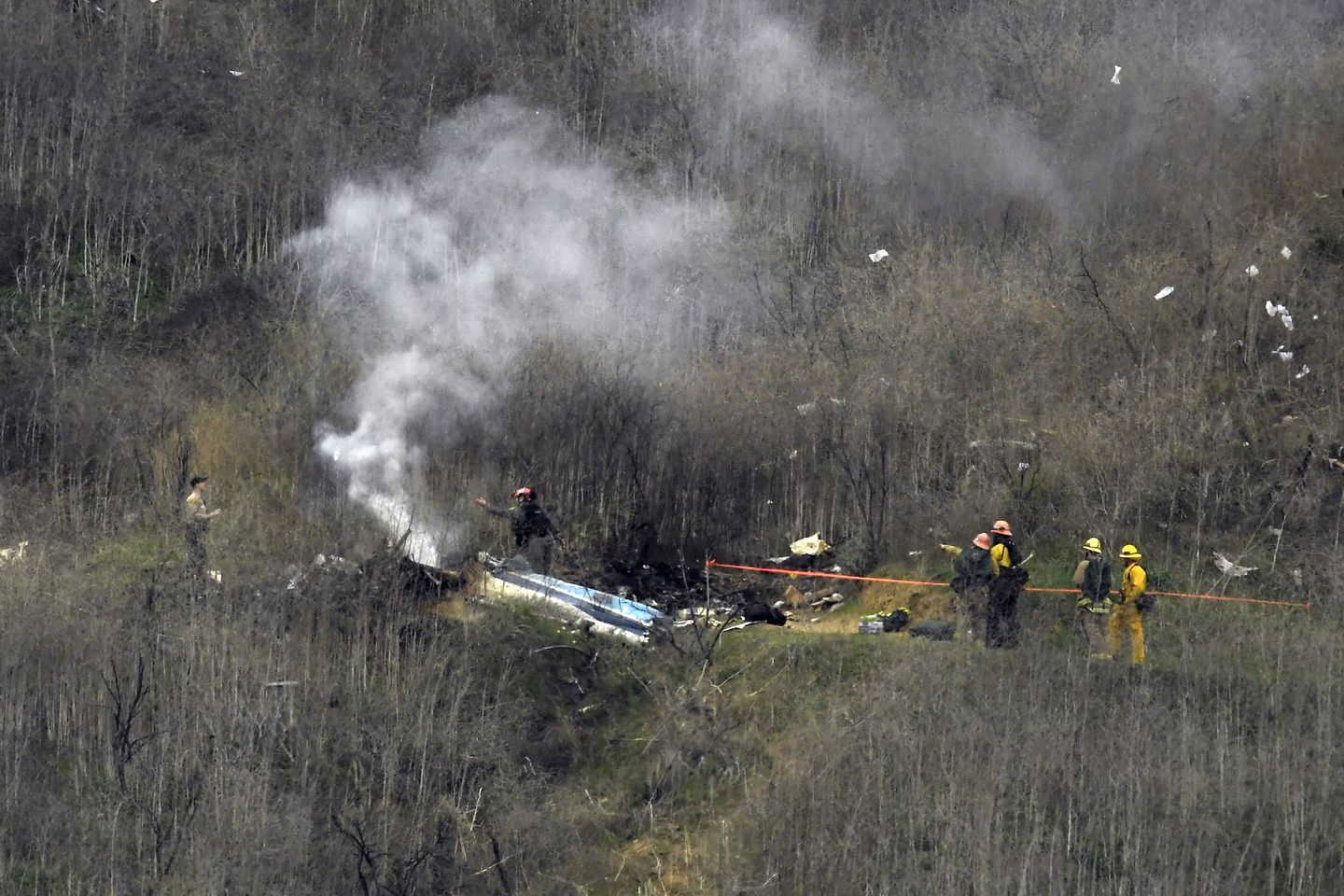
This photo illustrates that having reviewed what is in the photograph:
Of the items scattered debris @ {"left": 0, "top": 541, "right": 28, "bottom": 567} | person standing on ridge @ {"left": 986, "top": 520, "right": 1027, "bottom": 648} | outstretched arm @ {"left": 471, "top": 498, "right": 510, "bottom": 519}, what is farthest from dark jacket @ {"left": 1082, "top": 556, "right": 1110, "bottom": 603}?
scattered debris @ {"left": 0, "top": 541, "right": 28, "bottom": 567}

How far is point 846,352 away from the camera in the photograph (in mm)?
20750

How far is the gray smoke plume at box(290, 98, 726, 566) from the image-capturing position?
63.4 ft

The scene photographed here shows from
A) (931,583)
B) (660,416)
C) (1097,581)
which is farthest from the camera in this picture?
(660,416)

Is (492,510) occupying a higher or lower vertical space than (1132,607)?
higher

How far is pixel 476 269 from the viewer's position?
22.4 metres

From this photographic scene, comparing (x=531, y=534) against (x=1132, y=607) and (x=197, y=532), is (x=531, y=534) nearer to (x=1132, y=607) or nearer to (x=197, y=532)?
(x=197, y=532)

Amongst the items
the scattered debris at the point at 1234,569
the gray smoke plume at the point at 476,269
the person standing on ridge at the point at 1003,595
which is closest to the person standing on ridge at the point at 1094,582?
the person standing on ridge at the point at 1003,595

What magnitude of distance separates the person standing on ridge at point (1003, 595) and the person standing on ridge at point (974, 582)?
0.20ft

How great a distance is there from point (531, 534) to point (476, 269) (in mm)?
6195

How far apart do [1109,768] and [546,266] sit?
10.8 metres

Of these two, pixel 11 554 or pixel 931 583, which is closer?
pixel 931 583

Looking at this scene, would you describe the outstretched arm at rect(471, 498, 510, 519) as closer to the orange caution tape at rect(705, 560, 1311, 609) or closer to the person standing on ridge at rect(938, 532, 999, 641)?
the orange caution tape at rect(705, 560, 1311, 609)

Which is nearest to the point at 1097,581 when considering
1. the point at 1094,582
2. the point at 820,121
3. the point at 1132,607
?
the point at 1094,582

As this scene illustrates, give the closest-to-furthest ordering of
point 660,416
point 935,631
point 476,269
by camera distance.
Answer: point 935,631, point 660,416, point 476,269
